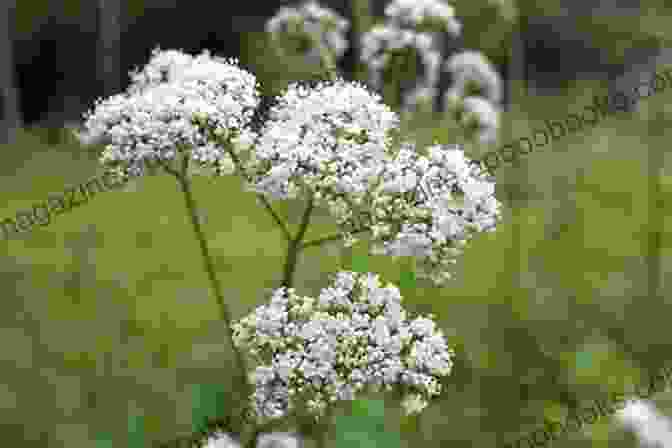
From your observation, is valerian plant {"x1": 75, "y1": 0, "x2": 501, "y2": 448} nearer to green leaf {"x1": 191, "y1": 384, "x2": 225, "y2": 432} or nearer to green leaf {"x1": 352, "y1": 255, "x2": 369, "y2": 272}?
green leaf {"x1": 191, "y1": 384, "x2": 225, "y2": 432}

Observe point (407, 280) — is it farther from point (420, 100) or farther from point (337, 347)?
point (420, 100)

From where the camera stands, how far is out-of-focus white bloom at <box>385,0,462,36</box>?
4.73 meters

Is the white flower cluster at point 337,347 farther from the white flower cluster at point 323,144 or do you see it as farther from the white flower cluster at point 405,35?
the white flower cluster at point 405,35

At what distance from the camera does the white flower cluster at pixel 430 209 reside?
2451 millimetres

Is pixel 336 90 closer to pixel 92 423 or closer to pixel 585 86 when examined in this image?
pixel 92 423

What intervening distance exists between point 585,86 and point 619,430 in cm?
1791

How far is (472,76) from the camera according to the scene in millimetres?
6867

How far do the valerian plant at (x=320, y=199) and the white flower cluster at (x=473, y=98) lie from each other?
3830 mm

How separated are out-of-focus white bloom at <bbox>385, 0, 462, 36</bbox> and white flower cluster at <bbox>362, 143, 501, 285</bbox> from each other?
2357 millimetres

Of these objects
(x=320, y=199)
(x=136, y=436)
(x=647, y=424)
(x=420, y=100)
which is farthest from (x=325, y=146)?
(x=420, y=100)

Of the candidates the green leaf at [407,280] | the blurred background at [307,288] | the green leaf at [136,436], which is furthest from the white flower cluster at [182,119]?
the green leaf at [407,280]

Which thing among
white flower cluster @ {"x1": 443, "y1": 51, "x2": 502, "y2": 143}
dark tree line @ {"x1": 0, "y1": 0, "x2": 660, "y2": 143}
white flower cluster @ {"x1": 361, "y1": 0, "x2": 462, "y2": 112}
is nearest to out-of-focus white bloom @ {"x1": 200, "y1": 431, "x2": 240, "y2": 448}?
white flower cluster @ {"x1": 361, "y1": 0, "x2": 462, "y2": 112}

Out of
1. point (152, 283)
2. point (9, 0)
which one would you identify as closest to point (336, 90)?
point (152, 283)

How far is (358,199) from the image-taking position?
2477 millimetres
